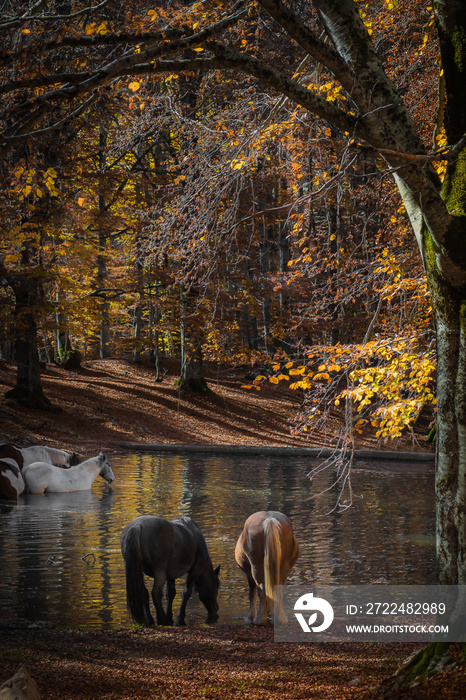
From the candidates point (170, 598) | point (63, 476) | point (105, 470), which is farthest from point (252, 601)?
point (63, 476)

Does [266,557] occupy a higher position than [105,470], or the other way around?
[266,557]

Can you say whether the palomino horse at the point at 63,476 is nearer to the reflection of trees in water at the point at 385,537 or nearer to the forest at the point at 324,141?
the reflection of trees in water at the point at 385,537

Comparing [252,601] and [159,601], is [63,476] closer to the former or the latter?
[159,601]

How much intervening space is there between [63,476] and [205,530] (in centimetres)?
513

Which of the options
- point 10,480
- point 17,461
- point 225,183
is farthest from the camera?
point 17,461

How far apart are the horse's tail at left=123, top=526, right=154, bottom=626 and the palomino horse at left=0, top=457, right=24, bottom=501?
783cm

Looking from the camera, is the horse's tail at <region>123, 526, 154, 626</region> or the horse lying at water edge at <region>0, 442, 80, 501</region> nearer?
the horse's tail at <region>123, 526, 154, 626</region>

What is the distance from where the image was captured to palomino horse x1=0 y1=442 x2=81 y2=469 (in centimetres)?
1510

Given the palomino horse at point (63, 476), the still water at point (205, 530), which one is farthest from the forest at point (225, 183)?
the palomino horse at point (63, 476)

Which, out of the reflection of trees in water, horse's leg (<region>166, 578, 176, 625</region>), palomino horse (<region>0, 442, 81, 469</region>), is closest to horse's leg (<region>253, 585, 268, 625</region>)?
horse's leg (<region>166, 578, 176, 625</region>)

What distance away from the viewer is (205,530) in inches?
434

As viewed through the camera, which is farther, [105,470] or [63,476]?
[105,470]

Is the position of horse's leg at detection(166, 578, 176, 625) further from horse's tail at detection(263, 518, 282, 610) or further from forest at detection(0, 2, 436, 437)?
forest at detection(0, 2, 436, 437)

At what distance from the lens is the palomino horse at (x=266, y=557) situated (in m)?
6.72
